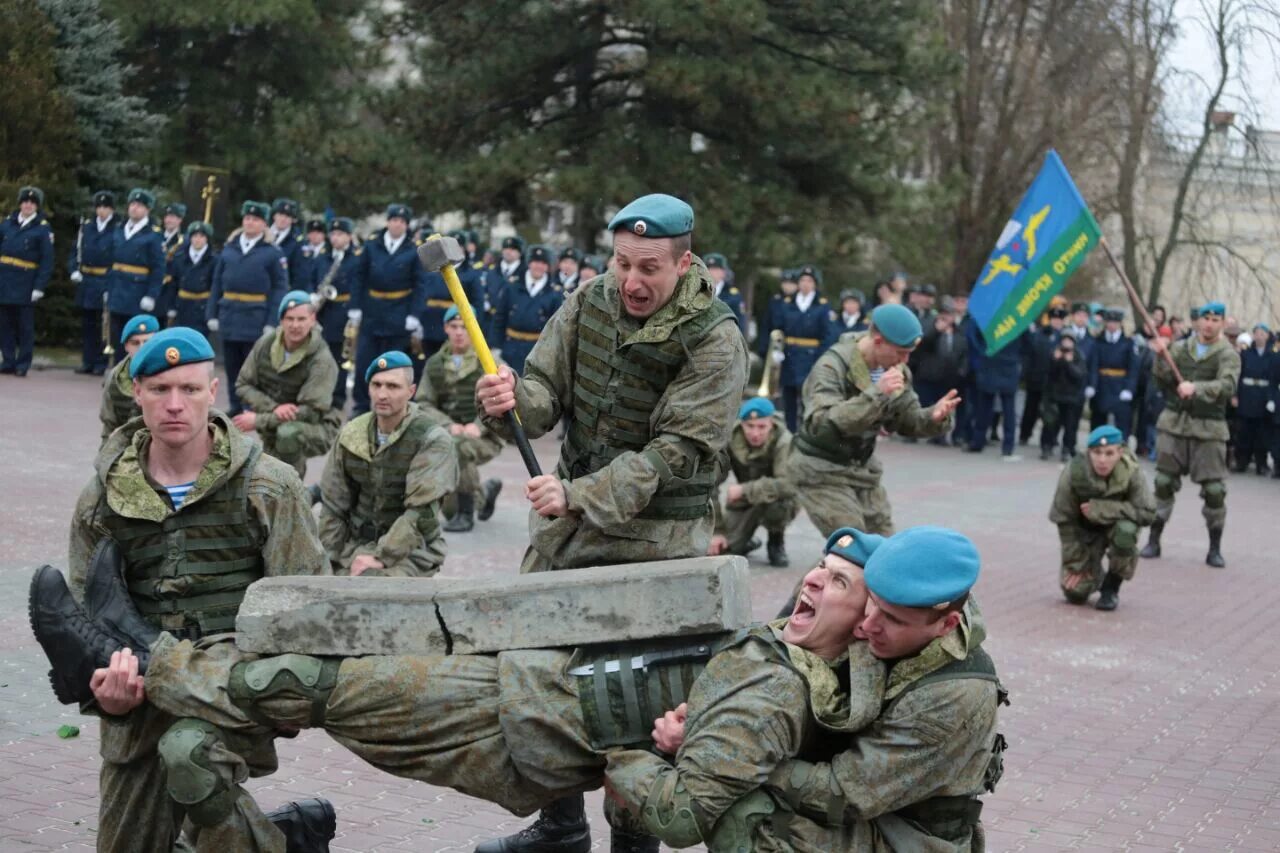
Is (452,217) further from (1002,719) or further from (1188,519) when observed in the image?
(1002,719)

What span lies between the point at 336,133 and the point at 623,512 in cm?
2039

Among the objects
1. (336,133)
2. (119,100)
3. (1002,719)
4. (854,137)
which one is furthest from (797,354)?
(1002,719)

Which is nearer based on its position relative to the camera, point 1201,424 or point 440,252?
point 440,252

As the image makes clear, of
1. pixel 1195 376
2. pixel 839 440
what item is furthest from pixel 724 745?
pixel 1195 376

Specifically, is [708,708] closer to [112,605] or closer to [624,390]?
[624,390]

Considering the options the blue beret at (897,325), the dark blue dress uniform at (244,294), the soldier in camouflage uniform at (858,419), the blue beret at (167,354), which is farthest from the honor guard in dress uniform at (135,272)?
the blue beret at (167,354)

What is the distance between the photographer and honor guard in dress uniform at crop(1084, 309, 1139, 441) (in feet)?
75.8

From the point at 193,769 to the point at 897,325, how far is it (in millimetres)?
5550

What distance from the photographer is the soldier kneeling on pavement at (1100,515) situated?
1154 centimetres

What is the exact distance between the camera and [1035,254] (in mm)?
13977

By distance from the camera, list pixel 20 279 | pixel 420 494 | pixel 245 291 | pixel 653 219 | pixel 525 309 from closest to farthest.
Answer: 1. pixel 653 219
2. pixel 420 494
3. pixel 245 291
4. pixel 525 309
5. pixel 20 279

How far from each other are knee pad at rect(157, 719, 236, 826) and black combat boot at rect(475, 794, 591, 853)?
1419 millimetres

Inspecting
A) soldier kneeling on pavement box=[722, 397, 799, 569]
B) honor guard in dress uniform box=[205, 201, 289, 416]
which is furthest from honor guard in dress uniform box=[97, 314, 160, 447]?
honor guard in dress uniform box=[205, 201, 289, 416]

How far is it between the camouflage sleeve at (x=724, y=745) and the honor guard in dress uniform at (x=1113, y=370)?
1962 cm
